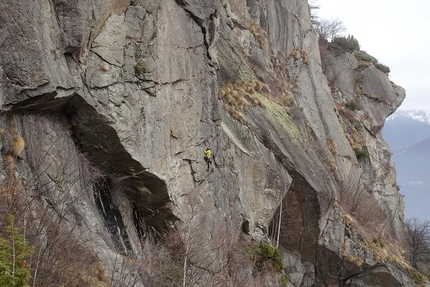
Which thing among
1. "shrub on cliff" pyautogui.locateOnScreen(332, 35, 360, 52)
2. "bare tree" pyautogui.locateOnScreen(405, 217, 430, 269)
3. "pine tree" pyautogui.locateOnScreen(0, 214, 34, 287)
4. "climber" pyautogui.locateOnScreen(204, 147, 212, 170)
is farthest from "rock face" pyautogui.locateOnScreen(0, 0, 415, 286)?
"shrub on cliff" pyautogui.locateOnScreen(332, 35, 360, 52)

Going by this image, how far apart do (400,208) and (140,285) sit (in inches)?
1373

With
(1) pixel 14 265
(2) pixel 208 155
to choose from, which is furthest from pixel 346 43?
(1) pixel 14 265

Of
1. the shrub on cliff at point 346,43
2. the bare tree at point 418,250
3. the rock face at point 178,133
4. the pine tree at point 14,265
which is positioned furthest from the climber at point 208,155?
the shrub on cliff at point 346,43

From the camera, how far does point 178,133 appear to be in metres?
15.5

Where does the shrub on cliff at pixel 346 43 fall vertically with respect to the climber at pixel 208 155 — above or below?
above

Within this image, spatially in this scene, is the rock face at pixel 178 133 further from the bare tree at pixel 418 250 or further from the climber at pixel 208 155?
the bare tree at pixel 418 250

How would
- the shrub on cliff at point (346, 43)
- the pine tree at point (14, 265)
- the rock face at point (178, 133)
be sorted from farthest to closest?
the shrub on cliff at point (346, 43) → the rock face at point (178, 133) → the pine tree at point (14, 265)

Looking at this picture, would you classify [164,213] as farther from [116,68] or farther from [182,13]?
[182,13]

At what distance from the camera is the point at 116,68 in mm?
13117

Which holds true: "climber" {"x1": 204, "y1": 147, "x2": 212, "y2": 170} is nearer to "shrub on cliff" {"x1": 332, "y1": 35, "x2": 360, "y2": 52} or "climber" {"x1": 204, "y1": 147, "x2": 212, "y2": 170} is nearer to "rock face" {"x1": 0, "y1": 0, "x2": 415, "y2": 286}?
"rock face" {"x1": 0, "y1": 0, "x2": 415, "y2": 286}

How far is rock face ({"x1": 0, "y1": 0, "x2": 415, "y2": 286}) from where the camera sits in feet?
36.3

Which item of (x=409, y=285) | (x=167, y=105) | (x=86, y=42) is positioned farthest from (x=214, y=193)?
(x=409, y=285)

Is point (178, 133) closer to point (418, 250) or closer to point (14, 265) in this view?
point (14, 265)

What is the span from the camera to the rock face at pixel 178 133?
11062mm
